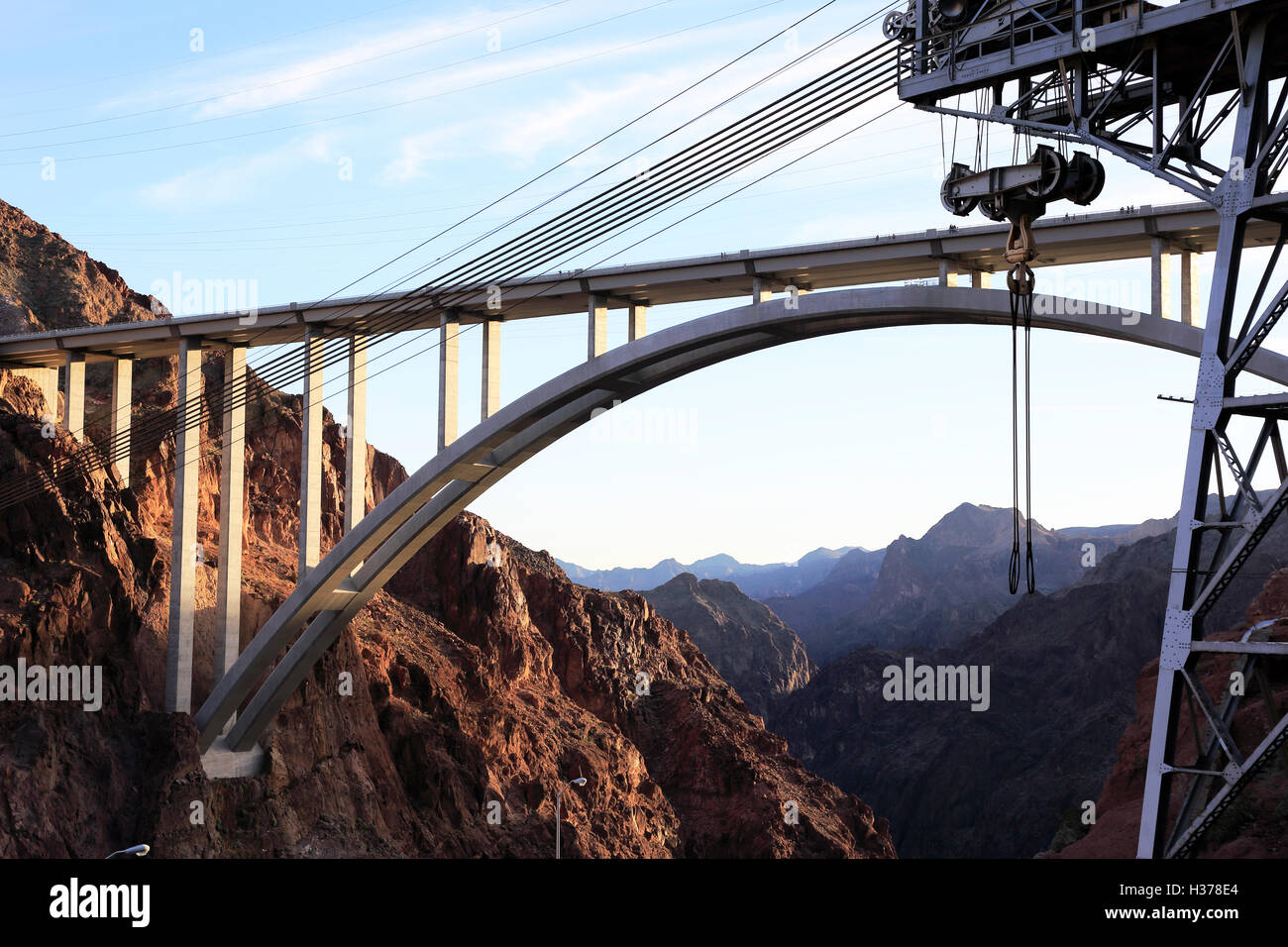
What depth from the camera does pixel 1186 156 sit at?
15.7 m

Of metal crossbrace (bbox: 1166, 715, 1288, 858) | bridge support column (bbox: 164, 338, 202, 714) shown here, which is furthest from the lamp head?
bridge support column (bbox: 164, 338, 202, 714)

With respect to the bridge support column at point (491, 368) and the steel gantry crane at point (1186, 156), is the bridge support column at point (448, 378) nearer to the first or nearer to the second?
the bridge support column at point (491, 368)

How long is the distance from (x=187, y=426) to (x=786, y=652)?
135m

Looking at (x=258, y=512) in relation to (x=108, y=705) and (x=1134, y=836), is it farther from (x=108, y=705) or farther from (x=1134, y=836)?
(x=1134, y=836)

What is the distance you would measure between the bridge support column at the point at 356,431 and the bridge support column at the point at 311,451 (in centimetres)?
73

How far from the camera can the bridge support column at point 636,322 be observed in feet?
95.7

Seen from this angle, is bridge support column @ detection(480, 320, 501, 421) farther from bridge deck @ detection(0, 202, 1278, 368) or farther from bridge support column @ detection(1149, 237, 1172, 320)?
bridge support column @ detection(1149, 237, 1172, 320)

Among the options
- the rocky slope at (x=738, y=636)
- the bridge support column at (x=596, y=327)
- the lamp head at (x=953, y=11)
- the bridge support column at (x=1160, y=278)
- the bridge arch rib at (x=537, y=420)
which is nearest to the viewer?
the lamp head at (x=953, y=11)

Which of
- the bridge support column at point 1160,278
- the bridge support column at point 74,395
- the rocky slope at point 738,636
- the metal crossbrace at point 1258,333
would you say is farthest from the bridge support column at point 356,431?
the rocky slope at point 738,636

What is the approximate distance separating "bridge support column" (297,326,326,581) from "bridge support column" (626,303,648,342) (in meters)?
7.72

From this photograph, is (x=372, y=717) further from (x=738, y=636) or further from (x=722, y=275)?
(x=738, y=636)

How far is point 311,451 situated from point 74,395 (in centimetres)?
758

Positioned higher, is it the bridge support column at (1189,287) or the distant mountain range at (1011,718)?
the bridge support column at (1189,287)
